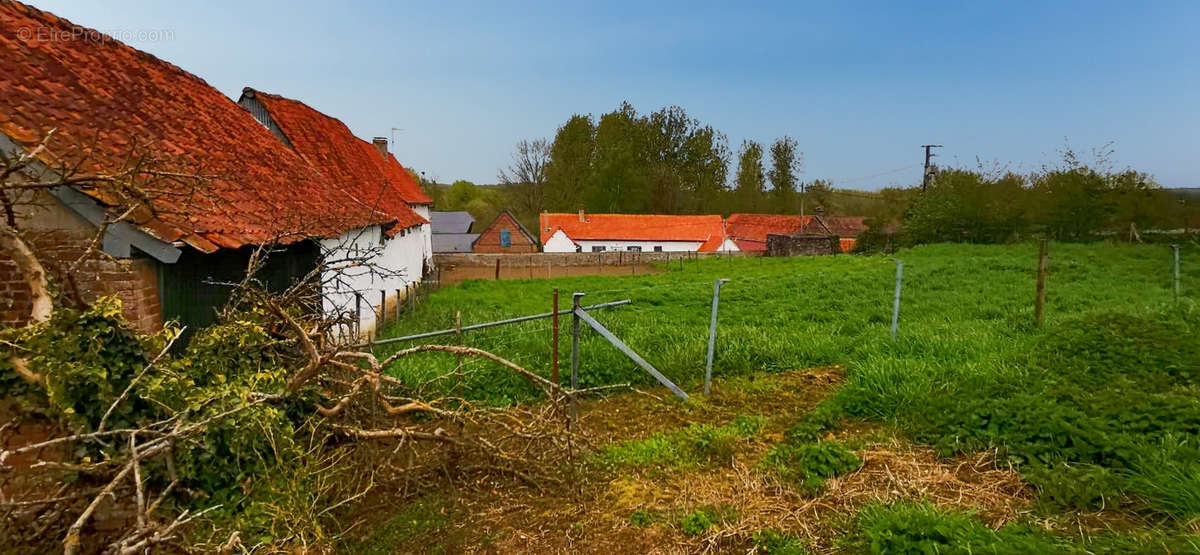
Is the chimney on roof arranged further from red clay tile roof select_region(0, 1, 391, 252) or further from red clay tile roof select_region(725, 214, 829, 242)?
red clay tile roof select_region(725, 214, 829, 242)

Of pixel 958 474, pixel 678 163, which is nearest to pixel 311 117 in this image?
pixel 958 474

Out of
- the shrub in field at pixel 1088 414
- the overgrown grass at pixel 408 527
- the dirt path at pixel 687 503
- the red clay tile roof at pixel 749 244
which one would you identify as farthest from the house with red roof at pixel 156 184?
the red clay tile roof at pixel 749 244

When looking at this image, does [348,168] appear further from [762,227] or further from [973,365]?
[762,227]

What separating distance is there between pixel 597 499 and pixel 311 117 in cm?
1626

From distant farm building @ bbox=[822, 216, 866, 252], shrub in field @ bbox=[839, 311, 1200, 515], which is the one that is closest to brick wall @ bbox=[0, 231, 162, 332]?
shrub in field @ bbox=[839, 311, 1200, 515]

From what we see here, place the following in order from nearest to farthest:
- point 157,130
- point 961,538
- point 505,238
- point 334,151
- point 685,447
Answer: point 961,538 < point 685,447 < point 157,130 < point 334,151 < point 505,238

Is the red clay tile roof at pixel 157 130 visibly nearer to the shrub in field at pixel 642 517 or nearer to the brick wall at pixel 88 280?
the brick wall at pixel 88 280

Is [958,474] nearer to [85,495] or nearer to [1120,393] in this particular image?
[1120,393]

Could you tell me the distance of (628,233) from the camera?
145ft

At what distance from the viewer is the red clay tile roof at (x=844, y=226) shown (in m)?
45.3

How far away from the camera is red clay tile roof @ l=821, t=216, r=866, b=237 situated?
45.3 meters

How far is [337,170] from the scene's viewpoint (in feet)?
46.3

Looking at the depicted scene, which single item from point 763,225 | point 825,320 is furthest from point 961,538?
point 763,225

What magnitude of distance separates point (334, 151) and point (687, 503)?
48.5 feet
